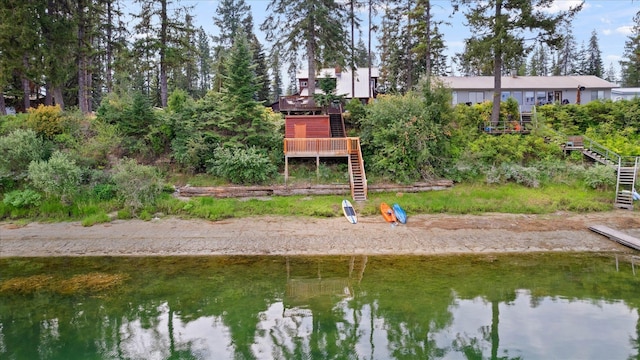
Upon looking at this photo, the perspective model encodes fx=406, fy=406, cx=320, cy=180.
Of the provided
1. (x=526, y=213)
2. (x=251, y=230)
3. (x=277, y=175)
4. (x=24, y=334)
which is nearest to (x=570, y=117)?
(x=526, y=213)

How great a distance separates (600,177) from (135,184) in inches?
874

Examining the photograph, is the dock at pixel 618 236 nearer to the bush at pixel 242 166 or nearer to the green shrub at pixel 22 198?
the bush at pixel 242 166

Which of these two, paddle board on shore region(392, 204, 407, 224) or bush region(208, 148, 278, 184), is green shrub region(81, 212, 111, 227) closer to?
bush region(208, 148, 278, 184)

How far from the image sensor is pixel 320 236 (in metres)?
16.6

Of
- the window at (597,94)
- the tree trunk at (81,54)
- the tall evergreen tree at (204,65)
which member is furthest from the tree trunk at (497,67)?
the tall evergreen tree at (204,65)

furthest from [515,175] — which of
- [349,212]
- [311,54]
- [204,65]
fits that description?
[204,65]

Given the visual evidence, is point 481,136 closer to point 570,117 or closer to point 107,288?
point 570,117

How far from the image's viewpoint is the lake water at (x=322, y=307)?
30.7ft

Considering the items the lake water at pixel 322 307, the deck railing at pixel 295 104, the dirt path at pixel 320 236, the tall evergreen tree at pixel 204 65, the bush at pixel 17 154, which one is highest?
the tall evergreen tree at pixel 204 65

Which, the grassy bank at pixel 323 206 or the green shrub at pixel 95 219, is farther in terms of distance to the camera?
the grassy bank at pixel 323 206

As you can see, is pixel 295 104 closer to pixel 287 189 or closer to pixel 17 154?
pixel 287 189

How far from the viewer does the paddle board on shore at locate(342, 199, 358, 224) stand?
58.2ft

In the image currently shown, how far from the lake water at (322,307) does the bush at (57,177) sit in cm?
423

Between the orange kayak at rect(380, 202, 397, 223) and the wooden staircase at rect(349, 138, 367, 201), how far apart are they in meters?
1.31
